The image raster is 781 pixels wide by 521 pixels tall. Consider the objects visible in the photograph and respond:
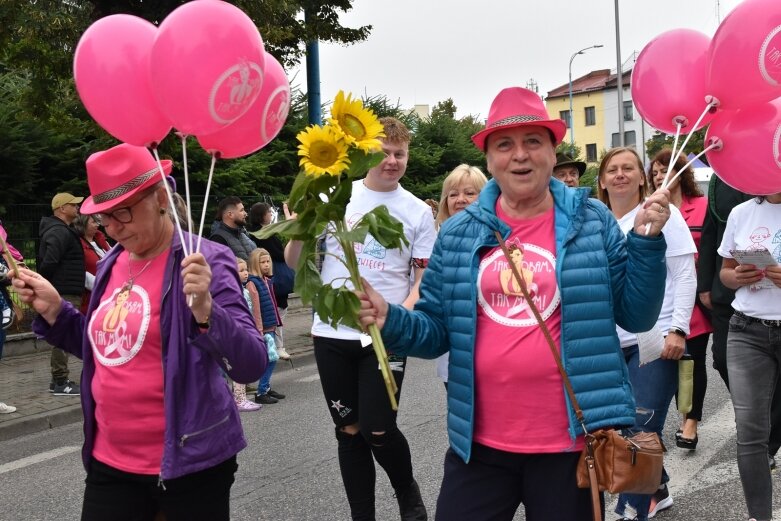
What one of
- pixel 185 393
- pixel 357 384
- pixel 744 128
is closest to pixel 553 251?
pixel 744 128

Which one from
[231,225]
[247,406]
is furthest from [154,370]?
[231,225]

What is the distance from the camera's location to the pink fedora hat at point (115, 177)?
262 cm

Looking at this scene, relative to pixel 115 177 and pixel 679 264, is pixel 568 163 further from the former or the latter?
pixel 115 177

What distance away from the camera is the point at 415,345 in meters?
2.62

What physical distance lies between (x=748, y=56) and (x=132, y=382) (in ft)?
7.60

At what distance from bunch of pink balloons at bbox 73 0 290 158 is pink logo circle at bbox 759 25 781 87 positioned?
64.0 inches

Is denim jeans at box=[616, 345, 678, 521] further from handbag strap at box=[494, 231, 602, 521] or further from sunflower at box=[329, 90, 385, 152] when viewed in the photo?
sunflower at box=[329, 90, 385, 152]

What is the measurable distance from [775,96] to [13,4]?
8966 mm

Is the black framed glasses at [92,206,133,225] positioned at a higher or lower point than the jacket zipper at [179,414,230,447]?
higher

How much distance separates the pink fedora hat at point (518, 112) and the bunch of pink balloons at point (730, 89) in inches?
20.6

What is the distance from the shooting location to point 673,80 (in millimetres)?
2879

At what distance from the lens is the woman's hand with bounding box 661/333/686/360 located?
410cm

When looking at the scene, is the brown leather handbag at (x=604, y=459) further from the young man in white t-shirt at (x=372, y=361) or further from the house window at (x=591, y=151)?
the house window at (x=591, y=151)

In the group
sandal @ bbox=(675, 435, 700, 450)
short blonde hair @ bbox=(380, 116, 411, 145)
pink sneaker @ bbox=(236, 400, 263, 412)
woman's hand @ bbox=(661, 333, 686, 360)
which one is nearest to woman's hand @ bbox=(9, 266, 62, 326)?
short blonde hair @ bbox=(380, 116, 411, 145)
